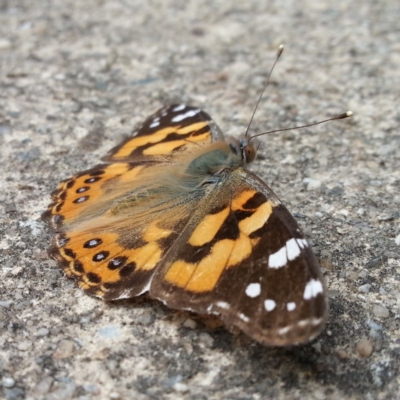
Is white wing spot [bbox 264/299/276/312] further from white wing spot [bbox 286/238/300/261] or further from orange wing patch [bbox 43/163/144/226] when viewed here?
orange wing patch [bbox 43/163/144/226]

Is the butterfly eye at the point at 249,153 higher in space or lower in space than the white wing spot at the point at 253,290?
lower

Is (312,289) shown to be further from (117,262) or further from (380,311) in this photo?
(117,262)

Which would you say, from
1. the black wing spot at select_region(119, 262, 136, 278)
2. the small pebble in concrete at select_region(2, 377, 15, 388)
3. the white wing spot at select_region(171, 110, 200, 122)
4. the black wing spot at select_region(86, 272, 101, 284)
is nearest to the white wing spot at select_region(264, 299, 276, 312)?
the black wing spot at select_region(119, 262, 136, 278)

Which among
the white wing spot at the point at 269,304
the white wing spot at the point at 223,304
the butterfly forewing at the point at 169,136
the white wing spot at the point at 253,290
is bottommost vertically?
the butterfly forewing at the point at 169,136

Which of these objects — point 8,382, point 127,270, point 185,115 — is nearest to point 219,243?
point 127,270

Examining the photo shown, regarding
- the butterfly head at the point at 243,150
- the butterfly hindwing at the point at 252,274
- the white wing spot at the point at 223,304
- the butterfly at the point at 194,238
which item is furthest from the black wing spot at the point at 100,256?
the butterfly head at the point at 243,150

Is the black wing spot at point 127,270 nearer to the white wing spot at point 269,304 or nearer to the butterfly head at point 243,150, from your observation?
the white wing spot at point 269,304
